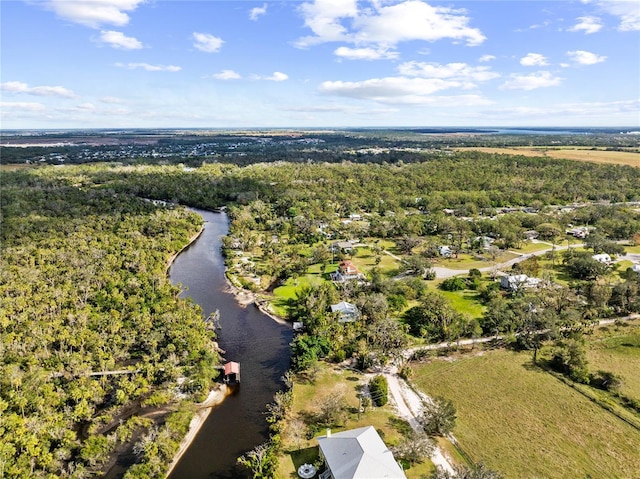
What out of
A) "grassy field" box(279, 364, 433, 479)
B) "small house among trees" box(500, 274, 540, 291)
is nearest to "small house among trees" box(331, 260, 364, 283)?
"small house among trees" box(500, 274, 540, 291)

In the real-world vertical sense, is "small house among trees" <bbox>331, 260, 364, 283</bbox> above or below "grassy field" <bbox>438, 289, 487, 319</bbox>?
above

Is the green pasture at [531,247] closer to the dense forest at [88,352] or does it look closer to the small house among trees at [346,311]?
the small house among trees at [346,311]

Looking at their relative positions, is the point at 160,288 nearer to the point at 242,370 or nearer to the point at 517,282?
the point at 242,370

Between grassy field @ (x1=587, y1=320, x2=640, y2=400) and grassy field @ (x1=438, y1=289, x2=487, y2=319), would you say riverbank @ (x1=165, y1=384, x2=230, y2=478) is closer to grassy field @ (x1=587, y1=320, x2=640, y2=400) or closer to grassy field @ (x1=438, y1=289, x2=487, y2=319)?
grassy field @ (x1=438, y1=289, x2=487, y2=319)

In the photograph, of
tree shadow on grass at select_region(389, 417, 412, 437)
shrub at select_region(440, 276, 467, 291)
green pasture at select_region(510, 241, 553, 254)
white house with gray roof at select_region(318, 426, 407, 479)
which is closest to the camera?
white house with gray roof at select_region(318, 426, 407, 479)

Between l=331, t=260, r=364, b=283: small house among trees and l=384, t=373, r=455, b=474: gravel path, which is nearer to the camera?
l=384, t=373, r=455, b=474: gravel path

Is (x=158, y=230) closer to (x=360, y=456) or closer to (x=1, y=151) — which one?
(x=360, y=456)

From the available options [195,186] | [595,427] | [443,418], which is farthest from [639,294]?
[195,186]
